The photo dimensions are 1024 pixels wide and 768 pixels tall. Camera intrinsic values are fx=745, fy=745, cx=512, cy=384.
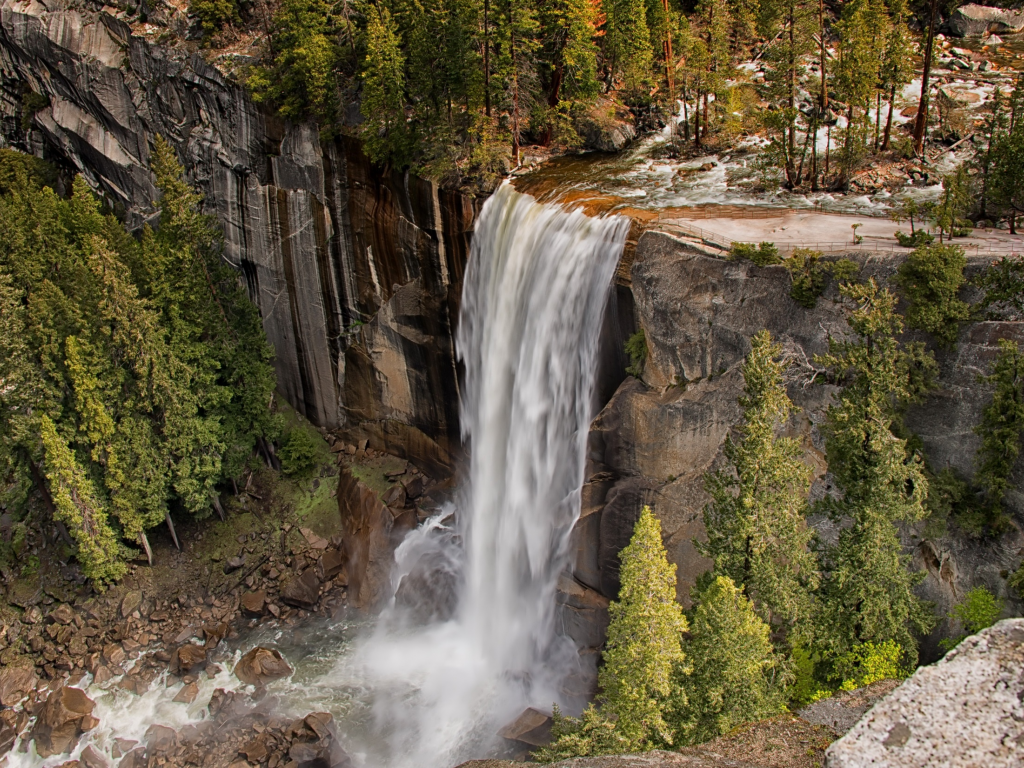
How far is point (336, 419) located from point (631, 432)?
2133 cm

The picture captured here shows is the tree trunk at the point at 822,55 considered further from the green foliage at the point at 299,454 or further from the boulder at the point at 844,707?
the green foliage at the point at 299,454

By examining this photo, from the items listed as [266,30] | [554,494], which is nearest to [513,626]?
[554,494]

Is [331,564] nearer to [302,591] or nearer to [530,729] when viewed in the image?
[302,591]

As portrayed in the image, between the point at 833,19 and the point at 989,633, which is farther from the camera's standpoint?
the point at 833,19

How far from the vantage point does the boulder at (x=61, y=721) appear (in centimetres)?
2800

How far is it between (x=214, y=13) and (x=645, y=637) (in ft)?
135

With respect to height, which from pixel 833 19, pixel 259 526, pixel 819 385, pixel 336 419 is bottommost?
pixel 259 526

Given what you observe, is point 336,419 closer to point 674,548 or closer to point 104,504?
point 104,504

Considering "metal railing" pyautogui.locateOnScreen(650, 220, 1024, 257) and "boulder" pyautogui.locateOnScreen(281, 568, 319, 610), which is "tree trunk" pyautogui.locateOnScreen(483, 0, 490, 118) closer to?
"metal railing" pyautogui.locateOnScreen(650, 220, 1024, 257)

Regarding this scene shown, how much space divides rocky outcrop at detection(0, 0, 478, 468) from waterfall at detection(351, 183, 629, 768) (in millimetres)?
3194

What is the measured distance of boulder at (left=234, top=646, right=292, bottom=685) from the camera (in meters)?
→ 30.2

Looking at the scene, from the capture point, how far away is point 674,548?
24.5 metres

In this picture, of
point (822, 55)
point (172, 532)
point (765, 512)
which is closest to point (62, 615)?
point (172, 532)

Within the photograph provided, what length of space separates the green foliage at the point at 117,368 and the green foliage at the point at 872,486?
26908mm
